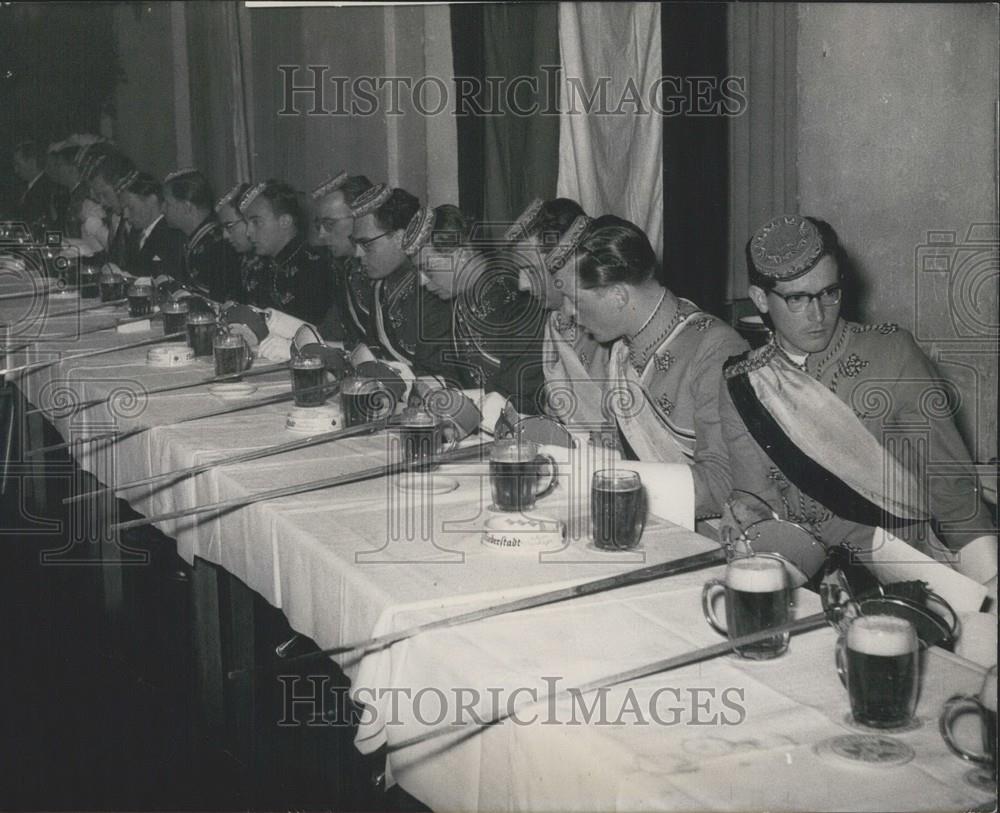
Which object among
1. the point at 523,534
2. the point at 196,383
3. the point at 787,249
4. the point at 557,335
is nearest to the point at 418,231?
the point at 557,335

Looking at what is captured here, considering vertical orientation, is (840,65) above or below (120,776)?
above

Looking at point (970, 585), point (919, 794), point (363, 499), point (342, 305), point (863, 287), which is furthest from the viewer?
point (342, 305)

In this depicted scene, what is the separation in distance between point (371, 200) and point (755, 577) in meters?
2.73

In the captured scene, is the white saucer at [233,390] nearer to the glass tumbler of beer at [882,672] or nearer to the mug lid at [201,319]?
the mug lid at [201,319]

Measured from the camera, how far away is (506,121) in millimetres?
5113

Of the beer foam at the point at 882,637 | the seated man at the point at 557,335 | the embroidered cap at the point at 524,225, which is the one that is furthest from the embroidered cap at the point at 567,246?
the beer foam at the point at 882,637

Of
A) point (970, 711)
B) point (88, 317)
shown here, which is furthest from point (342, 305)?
point (970, 711)

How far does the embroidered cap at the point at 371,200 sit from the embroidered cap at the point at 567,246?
42.4 inches

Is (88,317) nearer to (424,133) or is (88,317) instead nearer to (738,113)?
(424,133)

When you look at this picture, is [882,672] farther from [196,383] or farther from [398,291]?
[398,291]

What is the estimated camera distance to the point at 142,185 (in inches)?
255

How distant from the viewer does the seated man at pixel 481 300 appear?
355cm

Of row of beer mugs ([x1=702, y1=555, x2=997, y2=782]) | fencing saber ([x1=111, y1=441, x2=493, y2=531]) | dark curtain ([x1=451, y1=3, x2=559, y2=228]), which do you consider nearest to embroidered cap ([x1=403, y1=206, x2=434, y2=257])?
fencing saber ([x1=111, y1=441, x2=493, y2=531])

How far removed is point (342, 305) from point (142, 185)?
2324 millimetres
